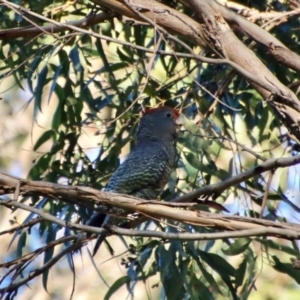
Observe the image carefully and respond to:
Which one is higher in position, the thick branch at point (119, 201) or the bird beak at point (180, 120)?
the bird beak at point (180, 120)

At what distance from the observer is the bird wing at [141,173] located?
11.5 feet

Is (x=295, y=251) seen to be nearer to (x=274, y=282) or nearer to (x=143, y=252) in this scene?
(x=143, y=252)

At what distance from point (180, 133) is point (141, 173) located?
0.96 ft

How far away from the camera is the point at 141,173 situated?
3561 millimetres

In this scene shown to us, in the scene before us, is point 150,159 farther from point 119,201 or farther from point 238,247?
point 119,201

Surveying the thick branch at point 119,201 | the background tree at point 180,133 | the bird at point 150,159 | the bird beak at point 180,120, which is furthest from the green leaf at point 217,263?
the thick branch at point 119,201

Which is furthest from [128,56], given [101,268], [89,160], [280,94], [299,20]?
[101,268]

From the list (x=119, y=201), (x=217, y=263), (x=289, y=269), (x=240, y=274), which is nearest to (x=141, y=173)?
(x=217, y=263)

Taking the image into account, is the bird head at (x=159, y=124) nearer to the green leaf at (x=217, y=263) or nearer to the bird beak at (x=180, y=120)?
the bird beak at (x=180, y=120)

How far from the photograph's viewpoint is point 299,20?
14.0 feet

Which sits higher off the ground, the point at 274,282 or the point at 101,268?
the point at 101,268

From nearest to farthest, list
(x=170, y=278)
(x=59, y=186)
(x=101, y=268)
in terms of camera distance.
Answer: (x=59, y=186) → (x=170, y=278) → (x=101, y=268)

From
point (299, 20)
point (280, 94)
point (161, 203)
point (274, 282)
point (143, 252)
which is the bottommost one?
point (161, 203)

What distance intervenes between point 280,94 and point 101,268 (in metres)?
4.74
